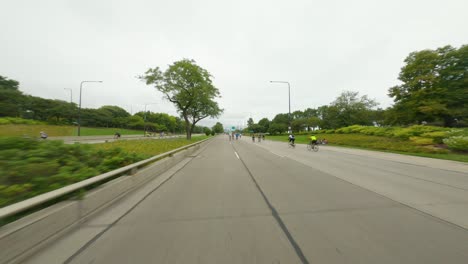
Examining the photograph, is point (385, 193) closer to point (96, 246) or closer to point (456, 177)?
point (456, 177)

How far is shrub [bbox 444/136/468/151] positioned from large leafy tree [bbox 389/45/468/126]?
652 inches

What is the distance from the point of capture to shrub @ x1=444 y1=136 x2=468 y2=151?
12.0 m

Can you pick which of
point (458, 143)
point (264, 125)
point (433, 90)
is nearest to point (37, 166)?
point (458, 143)

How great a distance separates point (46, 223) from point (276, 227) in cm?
364

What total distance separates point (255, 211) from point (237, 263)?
156cm

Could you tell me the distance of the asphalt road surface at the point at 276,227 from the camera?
7.79ft

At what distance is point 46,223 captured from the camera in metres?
2.61

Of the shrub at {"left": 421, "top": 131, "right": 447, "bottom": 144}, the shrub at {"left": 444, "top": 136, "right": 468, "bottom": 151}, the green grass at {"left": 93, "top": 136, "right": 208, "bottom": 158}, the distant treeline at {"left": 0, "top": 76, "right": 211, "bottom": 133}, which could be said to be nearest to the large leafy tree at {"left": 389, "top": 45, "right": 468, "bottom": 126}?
the shrub at {"left": 421, "top": 131, "right": 447, "bottom": 144}

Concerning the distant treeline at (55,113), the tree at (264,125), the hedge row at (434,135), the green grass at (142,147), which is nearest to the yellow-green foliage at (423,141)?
the hedge row at (434,135)

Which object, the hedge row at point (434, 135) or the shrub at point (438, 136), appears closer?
the hedge row at point (434, 135)

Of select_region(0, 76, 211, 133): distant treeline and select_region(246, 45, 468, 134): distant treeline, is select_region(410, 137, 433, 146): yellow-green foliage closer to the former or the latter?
select_region(246, 45, 468, 134): distant treeline

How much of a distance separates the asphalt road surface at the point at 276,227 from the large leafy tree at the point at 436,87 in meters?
29.6

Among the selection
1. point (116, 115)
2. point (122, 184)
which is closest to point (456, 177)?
point (122, 184)

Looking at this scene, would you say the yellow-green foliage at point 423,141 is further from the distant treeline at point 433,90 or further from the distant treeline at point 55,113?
the distant treeline at point 55,113
